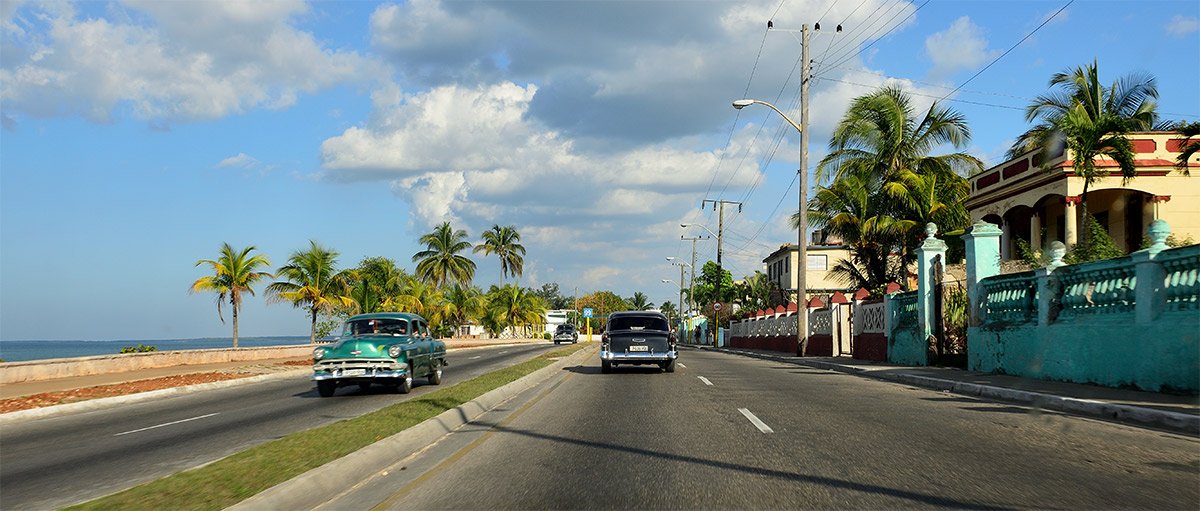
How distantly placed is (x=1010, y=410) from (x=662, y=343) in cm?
1086

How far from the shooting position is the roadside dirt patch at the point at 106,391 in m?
15.7

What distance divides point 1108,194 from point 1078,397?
26.0 meters

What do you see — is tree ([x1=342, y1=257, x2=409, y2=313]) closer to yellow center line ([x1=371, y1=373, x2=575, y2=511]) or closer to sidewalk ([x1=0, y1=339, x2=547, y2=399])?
sidewalk ([x1=0, y1=339, x2=547, y2=399])

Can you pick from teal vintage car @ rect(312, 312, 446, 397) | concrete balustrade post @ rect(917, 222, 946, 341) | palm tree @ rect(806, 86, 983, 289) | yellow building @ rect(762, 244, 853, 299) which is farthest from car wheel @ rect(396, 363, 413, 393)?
yellow building @ rect(762, 244, 853, 299)

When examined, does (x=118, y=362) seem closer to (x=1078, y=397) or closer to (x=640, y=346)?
(x=640, y=346)

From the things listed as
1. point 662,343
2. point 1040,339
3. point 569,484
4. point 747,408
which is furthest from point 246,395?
point 1040,339

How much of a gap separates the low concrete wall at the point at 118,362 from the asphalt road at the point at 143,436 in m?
4.90

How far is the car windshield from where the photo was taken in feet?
58.5

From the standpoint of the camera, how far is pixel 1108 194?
34344mm

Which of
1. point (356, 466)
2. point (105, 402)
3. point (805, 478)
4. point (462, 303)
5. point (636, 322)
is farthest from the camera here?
point (462, 303)

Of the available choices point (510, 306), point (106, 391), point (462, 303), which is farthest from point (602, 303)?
point (106, 391)

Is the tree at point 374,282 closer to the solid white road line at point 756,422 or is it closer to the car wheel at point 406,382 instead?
the car wheel at point 406,382

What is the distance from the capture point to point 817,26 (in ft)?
108

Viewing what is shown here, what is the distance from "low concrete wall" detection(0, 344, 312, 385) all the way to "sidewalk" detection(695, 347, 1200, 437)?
20499mm
